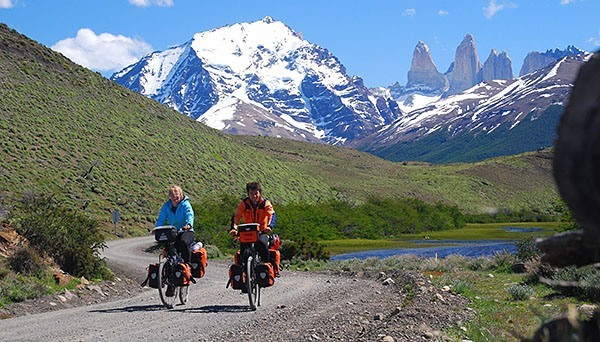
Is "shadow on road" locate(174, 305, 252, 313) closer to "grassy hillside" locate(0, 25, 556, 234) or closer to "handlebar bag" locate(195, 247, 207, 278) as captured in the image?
"handlebar bag" locate(195, 247, 207, 278)

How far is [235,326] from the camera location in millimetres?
9906

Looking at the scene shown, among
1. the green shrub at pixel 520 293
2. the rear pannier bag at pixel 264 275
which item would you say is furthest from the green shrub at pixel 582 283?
the rear pannier bag at pixel 264 275

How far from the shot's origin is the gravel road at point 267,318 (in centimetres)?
897

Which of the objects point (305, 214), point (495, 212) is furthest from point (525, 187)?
point (305, 214)

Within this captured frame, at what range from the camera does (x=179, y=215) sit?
40.4 ft

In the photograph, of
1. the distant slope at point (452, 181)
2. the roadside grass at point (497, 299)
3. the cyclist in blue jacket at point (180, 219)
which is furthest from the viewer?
the distant slope at point (452, 181)

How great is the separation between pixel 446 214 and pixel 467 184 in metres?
45.2

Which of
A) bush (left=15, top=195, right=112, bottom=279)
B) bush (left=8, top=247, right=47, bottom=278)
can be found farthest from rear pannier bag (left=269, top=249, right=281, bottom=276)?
bush (left=15, top=195, right=112, bottom=279)

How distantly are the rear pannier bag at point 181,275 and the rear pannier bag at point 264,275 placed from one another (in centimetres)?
130

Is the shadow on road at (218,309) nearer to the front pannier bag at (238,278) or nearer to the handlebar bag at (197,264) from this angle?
the front pannier bag at (238,278)

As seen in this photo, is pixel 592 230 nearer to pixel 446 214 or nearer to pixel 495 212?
pixel 446 214

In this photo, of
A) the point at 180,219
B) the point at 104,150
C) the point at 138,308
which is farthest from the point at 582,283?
the point at 104,150

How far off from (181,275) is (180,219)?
105 centimetres

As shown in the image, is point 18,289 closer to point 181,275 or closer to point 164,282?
point 164,282
